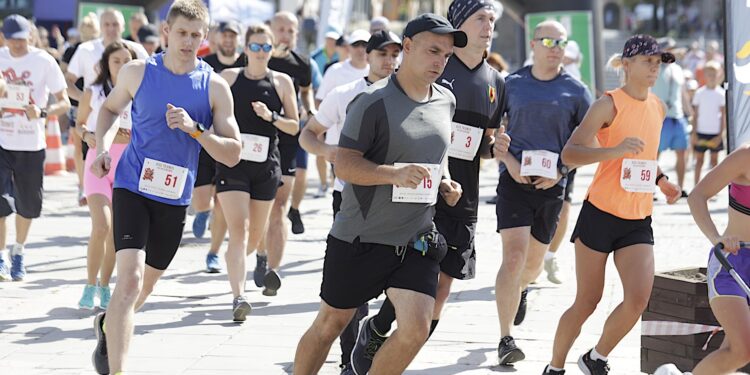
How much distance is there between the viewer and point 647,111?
21.5 ft

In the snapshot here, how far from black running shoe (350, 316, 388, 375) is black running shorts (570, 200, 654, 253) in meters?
1.16

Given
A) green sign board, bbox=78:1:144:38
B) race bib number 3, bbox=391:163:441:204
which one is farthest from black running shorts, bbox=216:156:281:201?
green sign board, bbox=78:1:144:38

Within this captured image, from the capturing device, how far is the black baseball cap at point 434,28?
5406mm

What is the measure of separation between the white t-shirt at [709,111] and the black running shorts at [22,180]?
1037 cm

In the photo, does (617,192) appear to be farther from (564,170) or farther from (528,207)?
(528,207)

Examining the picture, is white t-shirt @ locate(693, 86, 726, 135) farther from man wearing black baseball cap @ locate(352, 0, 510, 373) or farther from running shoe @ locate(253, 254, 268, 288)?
man wearing black baseball cap @ locate(352, 0, 510, 373)

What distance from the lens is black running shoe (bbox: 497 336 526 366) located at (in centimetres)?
709

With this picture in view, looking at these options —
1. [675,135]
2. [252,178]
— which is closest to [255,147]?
[252,178]

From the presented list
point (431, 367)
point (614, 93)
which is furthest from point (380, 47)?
point (431, 367)

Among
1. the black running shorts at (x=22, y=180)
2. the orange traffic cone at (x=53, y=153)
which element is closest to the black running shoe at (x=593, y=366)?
the black running shorts at (x=22, y=180)

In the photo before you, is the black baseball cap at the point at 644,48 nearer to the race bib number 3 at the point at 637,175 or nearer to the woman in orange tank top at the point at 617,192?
the woman in orange tank top at the point at 617,192

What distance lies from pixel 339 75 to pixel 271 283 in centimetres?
330

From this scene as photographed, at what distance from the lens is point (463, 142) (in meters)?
6.64

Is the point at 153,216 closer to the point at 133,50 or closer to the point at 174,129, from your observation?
the point at 174,129
